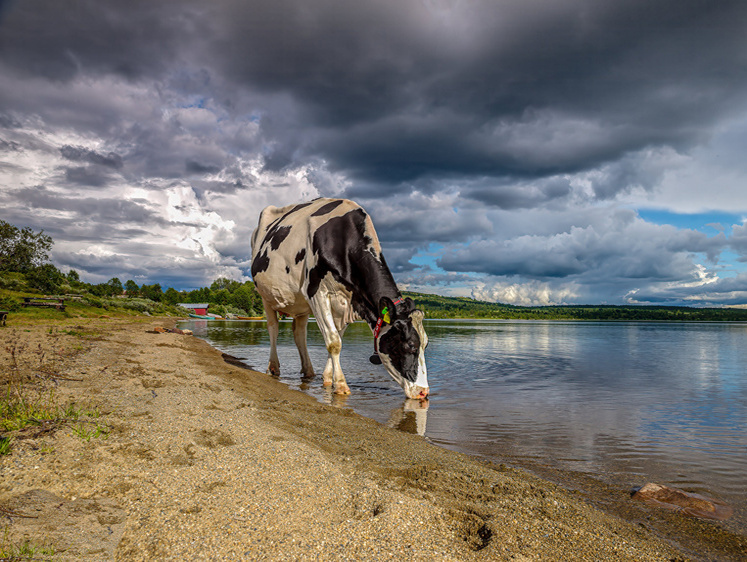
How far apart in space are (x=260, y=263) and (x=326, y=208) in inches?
104

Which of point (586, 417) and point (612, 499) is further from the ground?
point (612, 499)

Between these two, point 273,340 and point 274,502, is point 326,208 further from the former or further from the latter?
point 274,502

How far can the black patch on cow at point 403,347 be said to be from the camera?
836 cm

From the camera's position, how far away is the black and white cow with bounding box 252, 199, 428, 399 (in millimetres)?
8500

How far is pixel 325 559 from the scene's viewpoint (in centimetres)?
249

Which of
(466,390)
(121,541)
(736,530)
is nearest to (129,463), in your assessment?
(121,541)

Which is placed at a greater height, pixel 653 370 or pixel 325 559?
pixel 325 559

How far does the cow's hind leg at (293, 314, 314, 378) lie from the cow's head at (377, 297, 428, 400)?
402 cm

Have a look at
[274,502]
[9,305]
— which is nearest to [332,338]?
[274,502]

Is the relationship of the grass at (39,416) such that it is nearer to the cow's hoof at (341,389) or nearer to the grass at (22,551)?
the grass at (22,551)

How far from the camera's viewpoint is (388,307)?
839 cm

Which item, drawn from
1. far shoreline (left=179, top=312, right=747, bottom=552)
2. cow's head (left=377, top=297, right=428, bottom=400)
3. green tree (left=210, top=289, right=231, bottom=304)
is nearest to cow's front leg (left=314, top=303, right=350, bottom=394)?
cow's head (left=377, top=297, right=428, bottom=400)

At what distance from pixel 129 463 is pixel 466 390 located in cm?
852

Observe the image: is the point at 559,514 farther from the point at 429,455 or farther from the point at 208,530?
the point at 208,530
